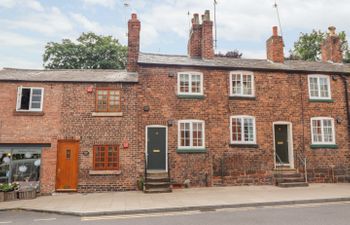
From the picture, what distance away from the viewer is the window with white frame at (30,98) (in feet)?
45.2

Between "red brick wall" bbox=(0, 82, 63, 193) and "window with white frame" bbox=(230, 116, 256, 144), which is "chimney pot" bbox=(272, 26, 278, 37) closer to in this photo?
"window with white frame" bbox=(230, 116, 256, 144)

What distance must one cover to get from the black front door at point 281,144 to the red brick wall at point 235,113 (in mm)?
542

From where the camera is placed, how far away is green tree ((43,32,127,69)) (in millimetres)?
→ 33750

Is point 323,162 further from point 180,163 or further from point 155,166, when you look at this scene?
point 155,166

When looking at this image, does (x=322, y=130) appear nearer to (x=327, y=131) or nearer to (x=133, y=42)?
(x=327, y=131)

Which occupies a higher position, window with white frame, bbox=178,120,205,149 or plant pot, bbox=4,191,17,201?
window with white frame, bbox=178,120,205,149

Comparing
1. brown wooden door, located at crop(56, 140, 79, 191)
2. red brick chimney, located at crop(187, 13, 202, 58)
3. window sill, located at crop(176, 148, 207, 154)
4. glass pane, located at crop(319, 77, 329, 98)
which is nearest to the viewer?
brown wooden door, located at crop(56, 140, 79, 191)

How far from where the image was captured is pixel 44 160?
526 inches

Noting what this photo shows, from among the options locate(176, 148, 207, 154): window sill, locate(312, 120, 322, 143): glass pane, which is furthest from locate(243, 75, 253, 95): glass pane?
locate(176, 148, 207, 154): window sill

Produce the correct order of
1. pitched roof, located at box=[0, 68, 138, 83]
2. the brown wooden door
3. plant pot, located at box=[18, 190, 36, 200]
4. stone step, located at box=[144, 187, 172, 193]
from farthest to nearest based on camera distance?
pitched roof, located at box=[0, 68, 138, 83], the brown wooden door, stone step, located at box=[144, 187, 172, 193], plant pot, located at box=[18, 190, 36, 200]

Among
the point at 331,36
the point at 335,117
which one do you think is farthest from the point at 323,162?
the point at 331,36

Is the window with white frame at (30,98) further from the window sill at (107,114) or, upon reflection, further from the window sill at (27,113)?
the window sill at (107,114)

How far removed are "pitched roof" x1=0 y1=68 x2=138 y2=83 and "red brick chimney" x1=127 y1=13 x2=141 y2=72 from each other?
2.02 feet

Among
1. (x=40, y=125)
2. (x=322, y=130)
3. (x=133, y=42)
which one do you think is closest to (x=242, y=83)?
(x=322, y=130)
